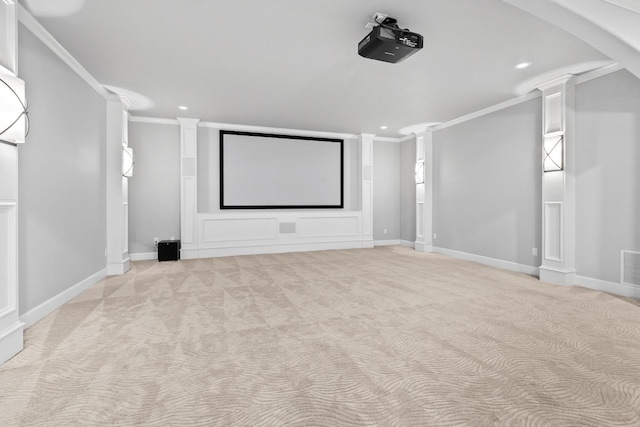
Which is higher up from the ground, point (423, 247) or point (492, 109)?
point (492, 109)

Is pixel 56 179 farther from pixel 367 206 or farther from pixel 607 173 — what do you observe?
pixel 607 173

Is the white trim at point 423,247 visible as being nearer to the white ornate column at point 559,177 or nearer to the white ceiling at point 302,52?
the white ornate column at point 559,177

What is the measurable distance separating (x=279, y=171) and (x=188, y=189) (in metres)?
1.92

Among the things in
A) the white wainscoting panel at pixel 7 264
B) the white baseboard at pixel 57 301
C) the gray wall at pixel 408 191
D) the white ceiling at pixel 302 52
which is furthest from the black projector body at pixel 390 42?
the gray wall at pixel 408 191

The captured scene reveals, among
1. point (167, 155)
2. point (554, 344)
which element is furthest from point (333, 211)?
point (554, 344)

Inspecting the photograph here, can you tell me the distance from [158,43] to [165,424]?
11.0ft

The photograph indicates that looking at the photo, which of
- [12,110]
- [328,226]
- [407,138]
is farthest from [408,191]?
[12,110]

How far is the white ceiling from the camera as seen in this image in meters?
2.74

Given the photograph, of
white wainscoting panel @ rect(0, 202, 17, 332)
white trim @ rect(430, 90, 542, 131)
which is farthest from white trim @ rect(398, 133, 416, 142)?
white wainscoting panel @ rect(0, 202, 17, 332)

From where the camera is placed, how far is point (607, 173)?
12.7 ft

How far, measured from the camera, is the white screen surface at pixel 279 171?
6762 mm

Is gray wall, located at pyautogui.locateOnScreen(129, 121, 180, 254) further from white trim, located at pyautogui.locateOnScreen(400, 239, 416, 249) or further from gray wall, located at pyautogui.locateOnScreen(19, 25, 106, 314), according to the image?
white trim, located at pyautogui.locateOnScreen(400, 239, 416, 249)

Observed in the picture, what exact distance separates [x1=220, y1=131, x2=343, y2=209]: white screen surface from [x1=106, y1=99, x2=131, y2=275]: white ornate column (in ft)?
6.88

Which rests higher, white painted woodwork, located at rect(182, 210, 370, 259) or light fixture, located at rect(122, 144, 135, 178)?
light fixture, located at rect(122, 144, 135, 178)
